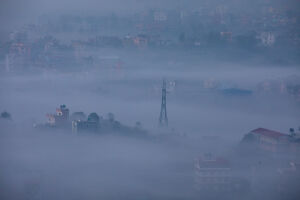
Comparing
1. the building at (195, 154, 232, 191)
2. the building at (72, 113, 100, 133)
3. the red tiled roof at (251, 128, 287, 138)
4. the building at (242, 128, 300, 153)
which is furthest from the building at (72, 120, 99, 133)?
the red tiled roof at (251, 128, 287, 138)

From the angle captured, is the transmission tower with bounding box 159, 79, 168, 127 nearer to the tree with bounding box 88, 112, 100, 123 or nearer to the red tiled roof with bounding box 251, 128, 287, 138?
the tree with bounding box 88, 112, 100, 123

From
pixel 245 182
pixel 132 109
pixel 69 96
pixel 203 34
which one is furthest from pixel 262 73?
pixel 69 96

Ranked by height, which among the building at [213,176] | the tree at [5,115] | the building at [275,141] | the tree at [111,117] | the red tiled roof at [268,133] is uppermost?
the tree at [5,115]

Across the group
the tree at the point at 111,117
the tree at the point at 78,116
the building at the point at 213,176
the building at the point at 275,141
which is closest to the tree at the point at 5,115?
the tree at the point at 78,116

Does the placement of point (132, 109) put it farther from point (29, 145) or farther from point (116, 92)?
point (29, 145)

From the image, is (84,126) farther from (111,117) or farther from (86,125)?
(111,117)

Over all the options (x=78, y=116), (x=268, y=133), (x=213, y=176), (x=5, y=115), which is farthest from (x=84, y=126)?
(x=268, y=133)

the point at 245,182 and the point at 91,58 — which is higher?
the point at 91,58

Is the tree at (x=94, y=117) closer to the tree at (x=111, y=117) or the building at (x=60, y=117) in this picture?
the tree at (x=111, y=117)
